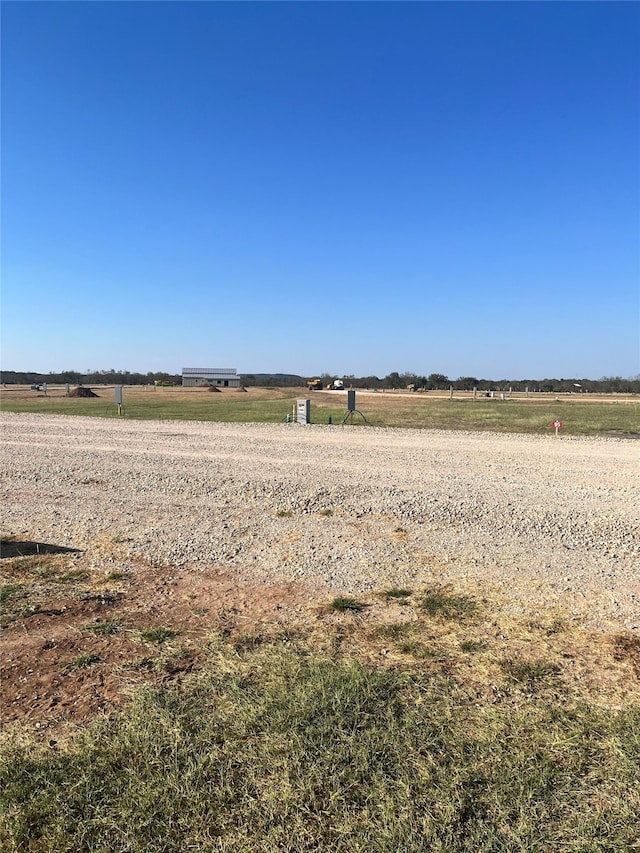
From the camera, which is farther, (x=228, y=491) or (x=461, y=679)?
(x=228, y=491)

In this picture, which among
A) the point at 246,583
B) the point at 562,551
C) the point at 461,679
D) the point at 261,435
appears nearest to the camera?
the point at 461,679

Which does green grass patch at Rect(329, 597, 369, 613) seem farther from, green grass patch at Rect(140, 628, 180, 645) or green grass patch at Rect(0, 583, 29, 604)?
green grass patch at Rect(0, 583, 29, 604)

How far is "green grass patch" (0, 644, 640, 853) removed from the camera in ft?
7.50

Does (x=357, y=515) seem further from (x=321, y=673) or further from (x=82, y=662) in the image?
(x=82, y=662)

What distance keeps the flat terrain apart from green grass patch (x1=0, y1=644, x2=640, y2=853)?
0.41 m

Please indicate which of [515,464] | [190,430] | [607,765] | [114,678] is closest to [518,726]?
[607,765]

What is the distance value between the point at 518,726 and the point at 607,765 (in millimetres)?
454

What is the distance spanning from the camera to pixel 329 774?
8.59 feet

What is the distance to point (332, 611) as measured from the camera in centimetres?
457

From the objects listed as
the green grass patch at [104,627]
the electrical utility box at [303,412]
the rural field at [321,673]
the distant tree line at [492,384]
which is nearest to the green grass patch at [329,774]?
the rural field at [321,673]

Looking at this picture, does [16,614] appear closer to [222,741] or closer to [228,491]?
[222,741]

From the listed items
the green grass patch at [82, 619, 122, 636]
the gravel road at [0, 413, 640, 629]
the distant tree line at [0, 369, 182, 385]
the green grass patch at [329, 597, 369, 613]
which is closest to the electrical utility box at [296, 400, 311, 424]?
the gravel road at [0, 413, 640, 629]

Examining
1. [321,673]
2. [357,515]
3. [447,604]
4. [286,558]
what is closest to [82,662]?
[321,673]

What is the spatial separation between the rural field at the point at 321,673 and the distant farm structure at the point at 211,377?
355 ft
